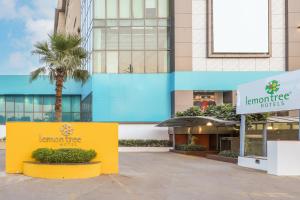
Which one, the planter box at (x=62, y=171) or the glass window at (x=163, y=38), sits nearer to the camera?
the planter box at (x=62, y=171)

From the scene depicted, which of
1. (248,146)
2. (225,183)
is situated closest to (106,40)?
(248,146)

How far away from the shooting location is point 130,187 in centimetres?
1642

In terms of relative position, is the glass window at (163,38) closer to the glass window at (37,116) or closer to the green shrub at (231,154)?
the green shrub at (231,154)

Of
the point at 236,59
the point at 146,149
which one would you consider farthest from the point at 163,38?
the point at 146,149

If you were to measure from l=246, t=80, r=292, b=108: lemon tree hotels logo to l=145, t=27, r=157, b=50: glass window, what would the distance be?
21.8 m

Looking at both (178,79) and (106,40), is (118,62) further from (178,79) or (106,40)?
(178,79)

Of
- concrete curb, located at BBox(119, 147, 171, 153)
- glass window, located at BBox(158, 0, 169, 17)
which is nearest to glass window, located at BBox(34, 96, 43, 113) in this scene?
concrete curb, located at BBox(119, 147, 171, 153)

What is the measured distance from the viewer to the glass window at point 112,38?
44.8 meters

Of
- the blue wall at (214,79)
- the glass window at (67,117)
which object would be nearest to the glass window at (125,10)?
the blue wall at (214,79)

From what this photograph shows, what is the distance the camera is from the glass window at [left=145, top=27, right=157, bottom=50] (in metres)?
44.8

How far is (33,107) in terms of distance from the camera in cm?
5547

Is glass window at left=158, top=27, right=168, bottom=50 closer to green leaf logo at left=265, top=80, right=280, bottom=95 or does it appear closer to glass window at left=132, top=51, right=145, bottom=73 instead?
glass window at left=132, top=51, right=145, bottom=73

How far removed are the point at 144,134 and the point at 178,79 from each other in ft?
18.2

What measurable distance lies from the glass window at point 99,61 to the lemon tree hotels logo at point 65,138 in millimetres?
24617
